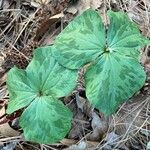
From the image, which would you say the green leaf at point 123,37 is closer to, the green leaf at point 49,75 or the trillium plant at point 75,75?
the trillium plant at point 75,75

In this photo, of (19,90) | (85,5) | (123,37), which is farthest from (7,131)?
(85,5)

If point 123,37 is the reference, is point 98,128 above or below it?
below

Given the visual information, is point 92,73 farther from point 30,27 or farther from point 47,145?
point 30,27

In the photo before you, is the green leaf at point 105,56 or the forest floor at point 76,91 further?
the forest floor at point 76,91

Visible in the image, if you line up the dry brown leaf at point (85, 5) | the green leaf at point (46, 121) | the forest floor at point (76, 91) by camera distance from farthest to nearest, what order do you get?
the dry brown leaf at point (85, 5)
the forest floor at point (76, 91)
the green leaf at point (46, 121)

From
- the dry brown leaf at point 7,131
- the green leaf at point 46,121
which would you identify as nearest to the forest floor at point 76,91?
the dry brown leaf at point 7,131

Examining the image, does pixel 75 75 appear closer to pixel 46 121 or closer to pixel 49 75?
pixel 49 75

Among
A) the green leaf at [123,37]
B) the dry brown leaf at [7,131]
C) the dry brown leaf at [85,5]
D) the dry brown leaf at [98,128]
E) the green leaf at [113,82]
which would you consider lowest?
the dry brown leaf at [98,128]

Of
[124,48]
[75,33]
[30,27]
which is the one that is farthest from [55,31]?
[124,48]
